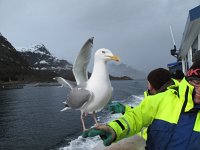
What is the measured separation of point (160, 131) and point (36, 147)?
1588 centimetres

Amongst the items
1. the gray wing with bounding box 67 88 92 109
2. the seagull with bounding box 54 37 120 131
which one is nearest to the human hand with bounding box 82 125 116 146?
the seagull with bounding box 54 37 120 131

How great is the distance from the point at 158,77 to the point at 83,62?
919 mm

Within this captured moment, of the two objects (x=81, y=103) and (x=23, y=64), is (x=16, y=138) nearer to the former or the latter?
(x=81, y=103)

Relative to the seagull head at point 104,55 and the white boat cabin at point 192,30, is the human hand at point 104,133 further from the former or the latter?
the white boat cabin at point 192,30

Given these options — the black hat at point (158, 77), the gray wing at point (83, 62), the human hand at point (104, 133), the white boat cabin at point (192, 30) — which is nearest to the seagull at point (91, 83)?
the gray wing at point (83, 62)

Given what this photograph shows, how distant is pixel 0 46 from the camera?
490ft

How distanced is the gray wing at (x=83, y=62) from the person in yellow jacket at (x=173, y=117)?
104cm

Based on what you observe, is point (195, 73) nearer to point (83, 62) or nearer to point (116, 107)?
point (116, 107)

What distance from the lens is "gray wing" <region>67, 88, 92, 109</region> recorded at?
3431 millimetres

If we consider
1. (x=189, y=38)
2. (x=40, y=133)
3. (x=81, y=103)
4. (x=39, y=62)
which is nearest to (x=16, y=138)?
(x=40, y=133)

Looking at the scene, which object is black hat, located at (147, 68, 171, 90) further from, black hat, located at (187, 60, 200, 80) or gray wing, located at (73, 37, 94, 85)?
black hat, located at (187, 60, 200, 80)

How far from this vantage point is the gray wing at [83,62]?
136 inches

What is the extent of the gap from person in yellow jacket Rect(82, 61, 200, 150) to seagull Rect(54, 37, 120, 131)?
716 millimetres

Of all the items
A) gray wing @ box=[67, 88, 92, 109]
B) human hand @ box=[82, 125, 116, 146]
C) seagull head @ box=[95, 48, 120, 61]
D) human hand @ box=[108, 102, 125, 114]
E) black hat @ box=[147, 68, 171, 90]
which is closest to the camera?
human hand @ box=[82, 125, 116, 146]
